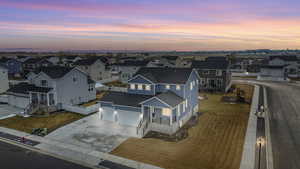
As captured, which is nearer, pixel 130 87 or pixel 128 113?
pixel 128 113

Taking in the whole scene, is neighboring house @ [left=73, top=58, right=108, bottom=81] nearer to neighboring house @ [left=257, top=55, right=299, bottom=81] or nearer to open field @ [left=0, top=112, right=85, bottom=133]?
open field @ [left=0, top=112, right=85, bottom=133]

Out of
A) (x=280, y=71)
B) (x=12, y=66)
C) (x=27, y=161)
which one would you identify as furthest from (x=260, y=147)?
(x=12, y=66)

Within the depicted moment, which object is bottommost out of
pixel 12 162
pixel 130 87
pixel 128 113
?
pixel 12 162

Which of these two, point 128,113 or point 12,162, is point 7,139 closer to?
point 12,162

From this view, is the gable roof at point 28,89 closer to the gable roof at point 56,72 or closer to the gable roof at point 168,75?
the gable roof at point 56,72

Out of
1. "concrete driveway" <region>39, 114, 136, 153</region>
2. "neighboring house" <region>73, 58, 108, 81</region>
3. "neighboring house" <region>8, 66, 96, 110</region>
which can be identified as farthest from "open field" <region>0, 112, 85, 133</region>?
"neighboring house" <region>73, 58, 108, 81</region>

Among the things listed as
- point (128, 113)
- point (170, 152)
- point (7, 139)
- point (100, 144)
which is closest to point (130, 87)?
point (128, 113)

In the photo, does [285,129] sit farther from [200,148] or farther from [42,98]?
[42,98]
